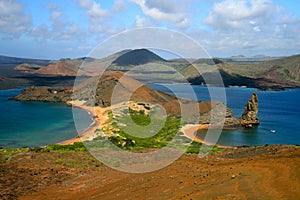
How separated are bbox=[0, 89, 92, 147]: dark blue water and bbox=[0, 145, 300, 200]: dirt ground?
56.7 feet

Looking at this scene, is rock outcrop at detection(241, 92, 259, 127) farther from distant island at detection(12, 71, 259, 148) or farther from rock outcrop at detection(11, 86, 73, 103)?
rock outcrop at detection(11, 86, 73, 103)

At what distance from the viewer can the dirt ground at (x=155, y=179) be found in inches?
499

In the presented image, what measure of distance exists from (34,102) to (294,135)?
62844mm

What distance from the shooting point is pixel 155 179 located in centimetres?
1744

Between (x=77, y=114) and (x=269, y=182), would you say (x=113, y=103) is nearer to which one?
(x=77, y=114)

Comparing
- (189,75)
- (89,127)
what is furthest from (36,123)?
(189,75)

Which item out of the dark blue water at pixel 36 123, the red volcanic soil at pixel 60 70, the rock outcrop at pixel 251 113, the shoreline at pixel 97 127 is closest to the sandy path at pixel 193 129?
the shoreline at pixel 97 127

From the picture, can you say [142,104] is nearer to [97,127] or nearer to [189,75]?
[97,127]

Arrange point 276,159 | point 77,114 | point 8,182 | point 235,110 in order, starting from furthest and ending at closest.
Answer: point 235,110 → point 77,114 → point 8,182 → point 276,159

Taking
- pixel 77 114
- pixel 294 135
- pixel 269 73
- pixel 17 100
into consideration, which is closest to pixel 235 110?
pixel 294 135

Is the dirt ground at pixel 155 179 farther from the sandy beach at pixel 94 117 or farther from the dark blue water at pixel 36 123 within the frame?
the dark blue water at pixel 36 123

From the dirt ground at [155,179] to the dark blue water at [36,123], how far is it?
1729 centimetres

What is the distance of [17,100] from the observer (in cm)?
8431

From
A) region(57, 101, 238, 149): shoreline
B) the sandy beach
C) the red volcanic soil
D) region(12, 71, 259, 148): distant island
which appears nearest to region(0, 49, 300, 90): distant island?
the red volcanic soil
